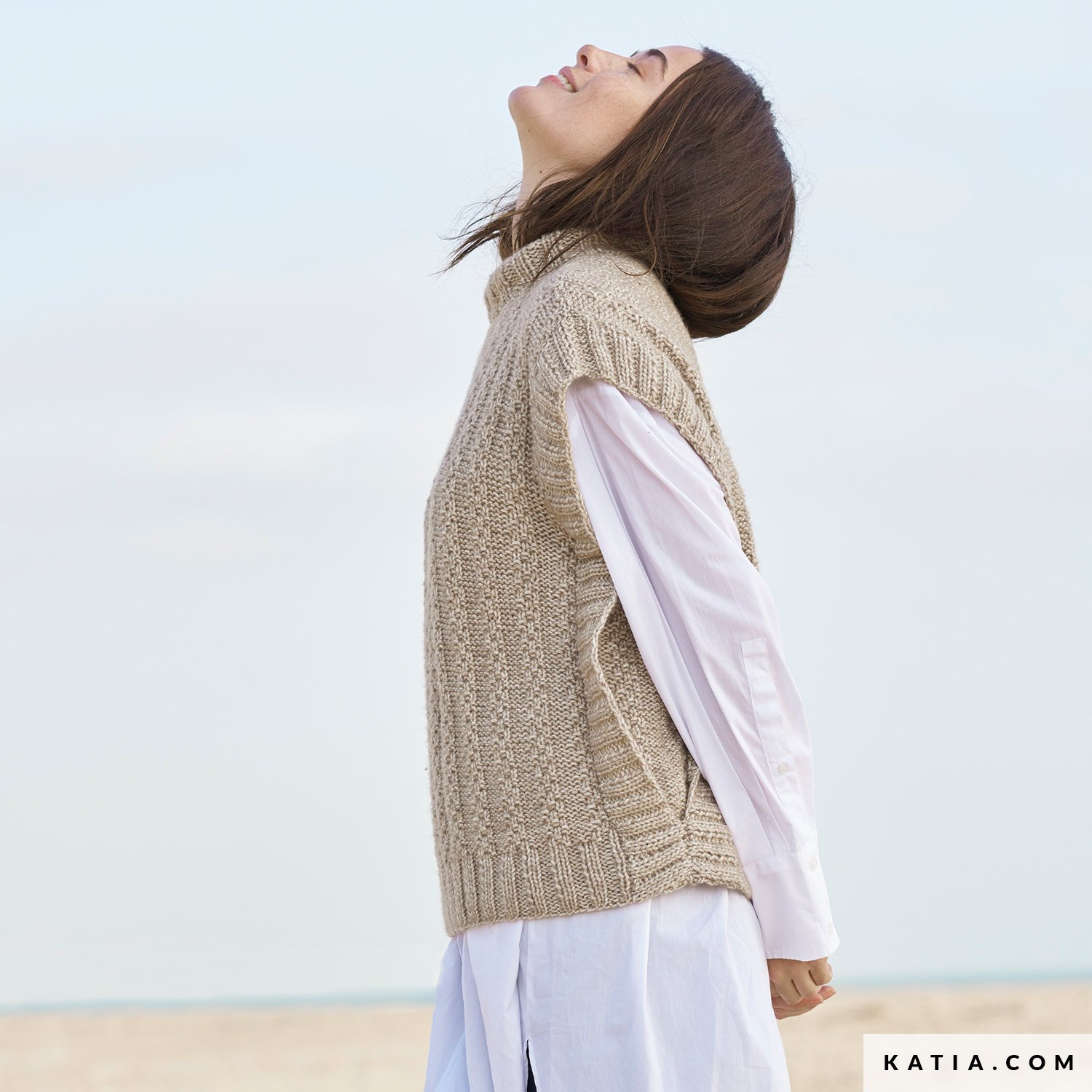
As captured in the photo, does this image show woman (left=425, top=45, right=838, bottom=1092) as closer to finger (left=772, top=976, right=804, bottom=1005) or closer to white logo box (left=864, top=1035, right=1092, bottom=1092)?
finger (left=772, top=976, right=804, bottom=1005)

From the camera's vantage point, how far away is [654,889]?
124cm

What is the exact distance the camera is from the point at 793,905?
131cm

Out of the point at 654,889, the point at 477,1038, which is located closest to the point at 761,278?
the point at 654,889

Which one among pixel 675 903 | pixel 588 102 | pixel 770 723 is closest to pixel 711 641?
pixel 770 723

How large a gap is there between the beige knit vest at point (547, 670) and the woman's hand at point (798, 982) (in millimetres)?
120

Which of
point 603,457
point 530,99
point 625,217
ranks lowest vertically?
point 603,457

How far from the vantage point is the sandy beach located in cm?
830

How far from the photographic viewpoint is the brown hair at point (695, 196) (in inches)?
61.8

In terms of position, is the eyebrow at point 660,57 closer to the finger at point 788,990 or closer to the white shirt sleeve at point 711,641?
the white shirt sleeve at point 711,641

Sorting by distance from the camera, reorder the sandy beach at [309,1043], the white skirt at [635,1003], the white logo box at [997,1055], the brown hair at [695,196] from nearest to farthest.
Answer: the white skirt at [635,1003] → the brown hair at [695,196] → the white logo box at [997,1055] → the sandy beach at [309,1043]

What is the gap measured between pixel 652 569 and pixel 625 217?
0.47 meters

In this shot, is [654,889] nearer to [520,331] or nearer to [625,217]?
[520,331]

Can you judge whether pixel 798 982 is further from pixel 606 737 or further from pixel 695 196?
pixel 695 196

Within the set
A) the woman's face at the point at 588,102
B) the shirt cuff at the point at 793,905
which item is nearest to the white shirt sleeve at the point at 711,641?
the shirt cuff at the point at 793,905
